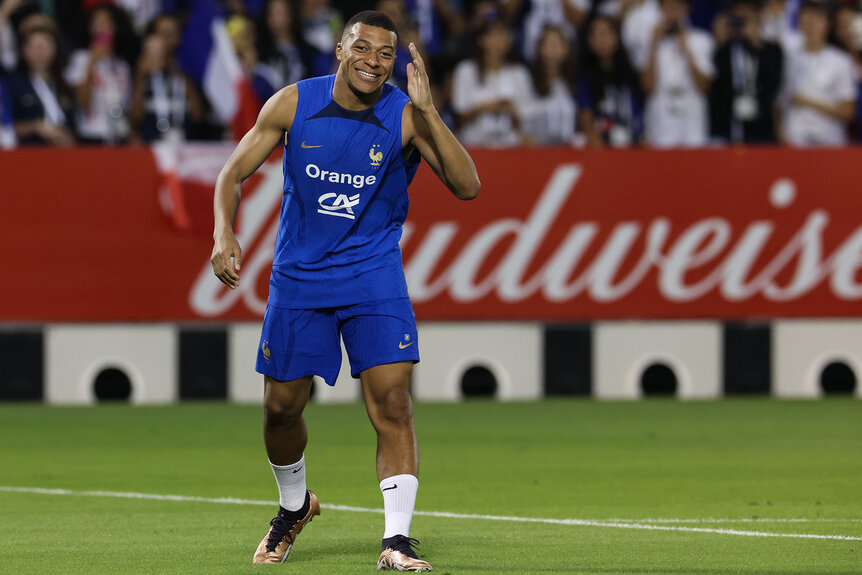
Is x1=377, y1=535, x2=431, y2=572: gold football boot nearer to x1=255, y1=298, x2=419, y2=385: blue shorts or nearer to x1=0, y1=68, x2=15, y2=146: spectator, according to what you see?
x1=255, y1=298, x2=419, y2=385: blue shorts

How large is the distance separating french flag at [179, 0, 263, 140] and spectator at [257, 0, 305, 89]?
0.31 m

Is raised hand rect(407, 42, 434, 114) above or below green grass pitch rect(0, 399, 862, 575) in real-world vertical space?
above

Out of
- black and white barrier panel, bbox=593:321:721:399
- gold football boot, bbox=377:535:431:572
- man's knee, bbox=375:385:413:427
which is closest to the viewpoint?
gold football boot, bbox=377:535:431:572

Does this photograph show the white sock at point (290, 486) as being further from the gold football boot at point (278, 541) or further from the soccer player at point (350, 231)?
the soccer player at point (350, 231)

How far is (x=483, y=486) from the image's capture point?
9781 millimetres

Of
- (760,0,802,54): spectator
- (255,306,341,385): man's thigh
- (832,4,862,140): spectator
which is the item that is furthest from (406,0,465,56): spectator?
(255,306,341,385): man's thigh

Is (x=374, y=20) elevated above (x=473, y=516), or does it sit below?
above

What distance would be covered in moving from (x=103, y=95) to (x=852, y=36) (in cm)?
757

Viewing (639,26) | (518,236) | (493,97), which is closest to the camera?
A: (518,236)

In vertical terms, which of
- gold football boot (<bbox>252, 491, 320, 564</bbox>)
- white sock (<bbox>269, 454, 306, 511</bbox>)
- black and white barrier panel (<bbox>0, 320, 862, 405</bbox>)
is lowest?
black and white barrier panel (<bbox>0, 320, 862, 405</bbox>)

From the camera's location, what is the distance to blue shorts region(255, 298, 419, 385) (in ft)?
22.2

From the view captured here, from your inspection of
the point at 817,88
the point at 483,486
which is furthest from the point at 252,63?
the point at 483,486

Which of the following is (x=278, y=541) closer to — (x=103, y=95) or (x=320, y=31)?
(x=103, y=95)

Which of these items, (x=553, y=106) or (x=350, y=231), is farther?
(x=553, y=106)
